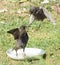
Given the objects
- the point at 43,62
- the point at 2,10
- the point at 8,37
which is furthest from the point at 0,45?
the point at 2,10

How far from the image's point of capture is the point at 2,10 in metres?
9.89

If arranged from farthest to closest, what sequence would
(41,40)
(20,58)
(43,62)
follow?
(41,40), (20,58), (43,62)

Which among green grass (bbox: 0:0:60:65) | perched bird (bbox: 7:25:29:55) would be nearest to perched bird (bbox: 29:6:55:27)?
green grass (bbox: 0:0:60:65)

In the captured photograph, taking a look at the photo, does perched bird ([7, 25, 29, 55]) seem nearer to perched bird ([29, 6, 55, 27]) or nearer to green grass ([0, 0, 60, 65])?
green grass ([0, 0, 60, 65])

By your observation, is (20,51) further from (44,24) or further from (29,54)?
(44,24)

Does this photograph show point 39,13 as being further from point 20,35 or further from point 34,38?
point 20,35

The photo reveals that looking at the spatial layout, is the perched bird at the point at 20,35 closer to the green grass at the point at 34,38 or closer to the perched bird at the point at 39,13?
the green grass at the point at 34,38

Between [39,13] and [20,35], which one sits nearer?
[20,35]

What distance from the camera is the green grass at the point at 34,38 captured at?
6.72 m

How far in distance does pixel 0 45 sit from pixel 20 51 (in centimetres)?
70

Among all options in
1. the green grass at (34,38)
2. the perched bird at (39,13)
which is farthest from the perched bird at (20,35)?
the perched bird at (39,13)

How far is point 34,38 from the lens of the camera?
805cm

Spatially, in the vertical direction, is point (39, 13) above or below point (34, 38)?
above

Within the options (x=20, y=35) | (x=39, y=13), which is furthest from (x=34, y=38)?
(x=20, y=35)
